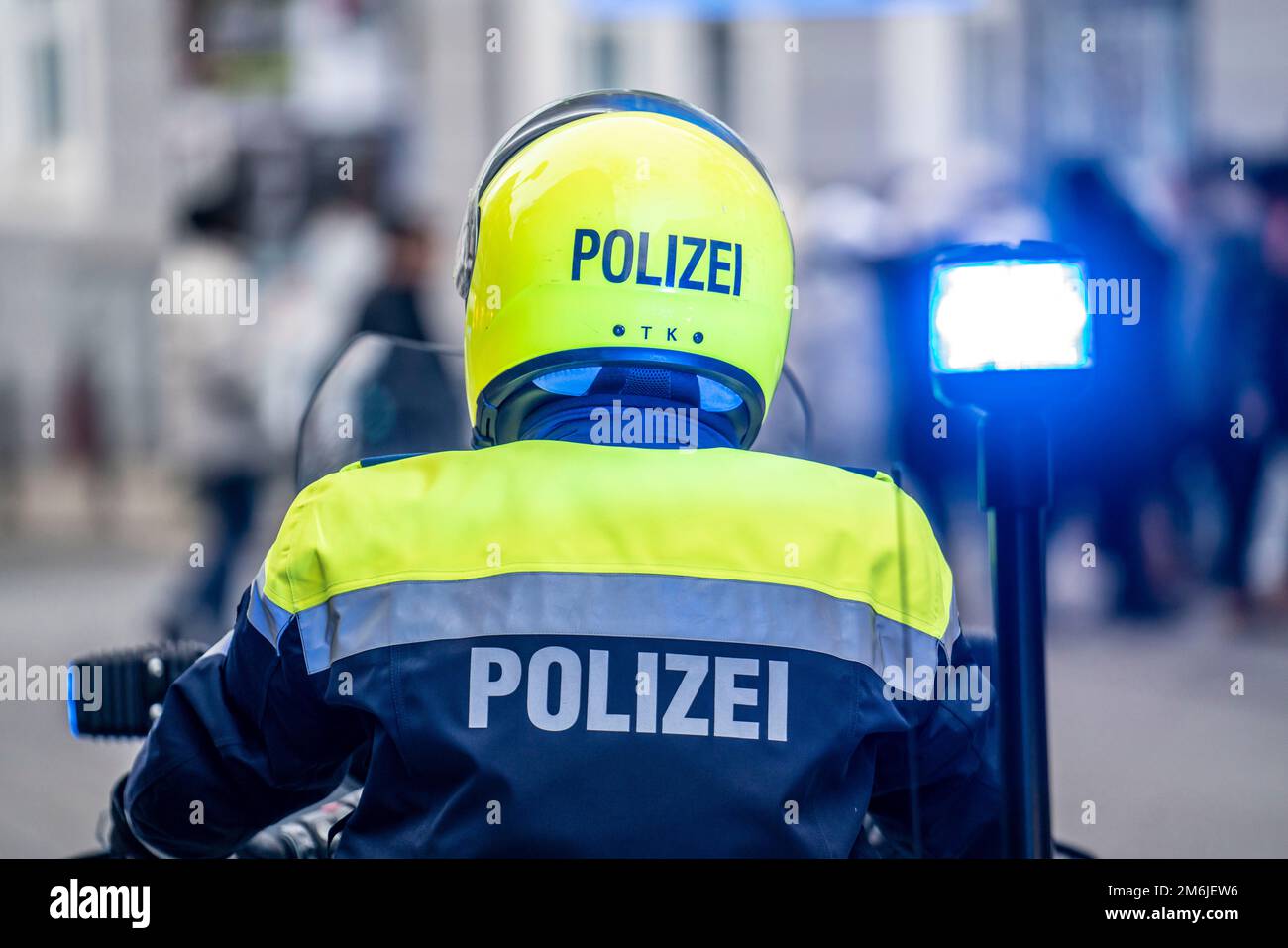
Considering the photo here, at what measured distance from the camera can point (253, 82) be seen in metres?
15.4

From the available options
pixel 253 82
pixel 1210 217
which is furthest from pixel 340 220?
pixel 1210 217

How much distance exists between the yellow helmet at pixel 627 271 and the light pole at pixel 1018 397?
0.94 ft

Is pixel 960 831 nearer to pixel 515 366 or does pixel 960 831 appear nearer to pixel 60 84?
pixel 515 366

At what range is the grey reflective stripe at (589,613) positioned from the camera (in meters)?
1.62

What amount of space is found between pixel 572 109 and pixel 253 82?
557 inches
